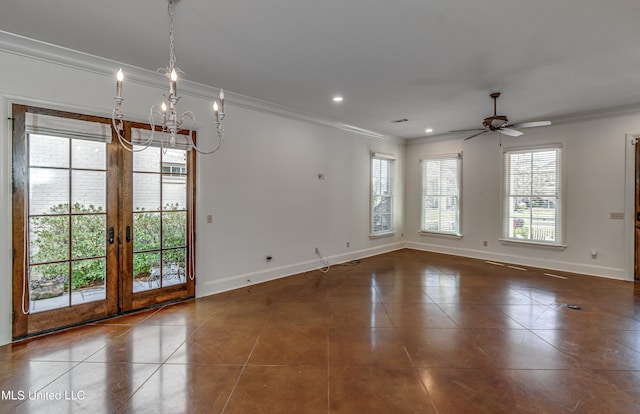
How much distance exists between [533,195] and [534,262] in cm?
136

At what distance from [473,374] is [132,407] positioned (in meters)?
2.54

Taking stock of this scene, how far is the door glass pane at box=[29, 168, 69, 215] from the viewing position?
3021 mm

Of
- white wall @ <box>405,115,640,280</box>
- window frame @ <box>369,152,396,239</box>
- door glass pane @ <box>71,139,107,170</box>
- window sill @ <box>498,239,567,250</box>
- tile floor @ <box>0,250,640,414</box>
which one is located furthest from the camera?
window frame @ <box>369,152,396,239</box>

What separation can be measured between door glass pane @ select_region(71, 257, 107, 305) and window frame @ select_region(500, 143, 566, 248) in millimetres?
7124

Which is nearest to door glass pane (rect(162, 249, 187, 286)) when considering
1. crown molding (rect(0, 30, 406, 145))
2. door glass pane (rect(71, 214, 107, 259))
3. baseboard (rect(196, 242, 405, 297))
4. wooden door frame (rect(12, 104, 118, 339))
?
baseboard (rect(196, 242, 405, 297))

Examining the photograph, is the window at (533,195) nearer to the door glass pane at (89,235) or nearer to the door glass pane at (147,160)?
the door glass pane at (147,160)

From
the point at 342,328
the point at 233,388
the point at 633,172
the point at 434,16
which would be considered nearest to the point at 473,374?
the point at 342,328

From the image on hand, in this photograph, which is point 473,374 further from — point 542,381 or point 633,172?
point 633,172

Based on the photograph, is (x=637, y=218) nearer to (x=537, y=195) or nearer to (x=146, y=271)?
(x=537, y=195)

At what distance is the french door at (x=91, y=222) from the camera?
2.98 m

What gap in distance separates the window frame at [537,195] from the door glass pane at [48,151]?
7.42m

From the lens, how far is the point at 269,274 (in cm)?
504

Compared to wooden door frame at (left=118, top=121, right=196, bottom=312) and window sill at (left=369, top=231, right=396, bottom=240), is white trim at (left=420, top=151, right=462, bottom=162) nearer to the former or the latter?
window sill at (left=369, top=231, right=396, bottom=240)

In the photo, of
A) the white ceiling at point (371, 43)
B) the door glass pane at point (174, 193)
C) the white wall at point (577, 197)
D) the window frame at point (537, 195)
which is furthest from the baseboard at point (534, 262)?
the door glass pane at point (174, 193)
